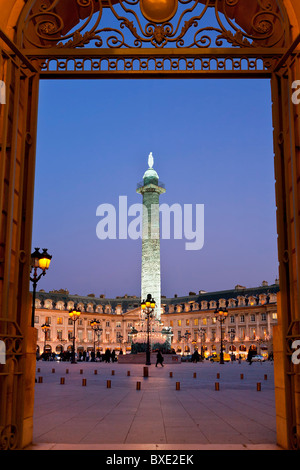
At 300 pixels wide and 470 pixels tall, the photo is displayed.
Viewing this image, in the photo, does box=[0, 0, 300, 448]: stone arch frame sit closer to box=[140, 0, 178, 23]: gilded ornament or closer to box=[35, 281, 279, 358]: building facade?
box=[140, 0, 178, 23]: gilded ornament

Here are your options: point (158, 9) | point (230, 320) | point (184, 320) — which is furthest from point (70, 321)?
point (158, 9)

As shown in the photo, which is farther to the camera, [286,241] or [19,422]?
[286,241]

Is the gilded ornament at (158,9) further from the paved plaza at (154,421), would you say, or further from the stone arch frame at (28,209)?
the paved plaza at (154,421)

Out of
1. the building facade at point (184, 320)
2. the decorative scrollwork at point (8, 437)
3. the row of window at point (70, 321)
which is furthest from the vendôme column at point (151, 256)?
the decorative scrollwork at point (8, 437)

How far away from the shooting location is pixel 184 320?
110625 millimetres

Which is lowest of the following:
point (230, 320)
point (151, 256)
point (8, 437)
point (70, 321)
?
point (8, 437)

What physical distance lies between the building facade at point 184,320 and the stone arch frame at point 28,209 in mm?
85317

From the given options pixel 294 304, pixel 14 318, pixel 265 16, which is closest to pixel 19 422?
pixel 14 318

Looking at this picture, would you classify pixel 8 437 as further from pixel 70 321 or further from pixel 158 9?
pixel 70 321

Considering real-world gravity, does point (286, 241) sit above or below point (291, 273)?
above

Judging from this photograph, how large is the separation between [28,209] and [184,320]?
344 feet

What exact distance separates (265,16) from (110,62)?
288 cm
